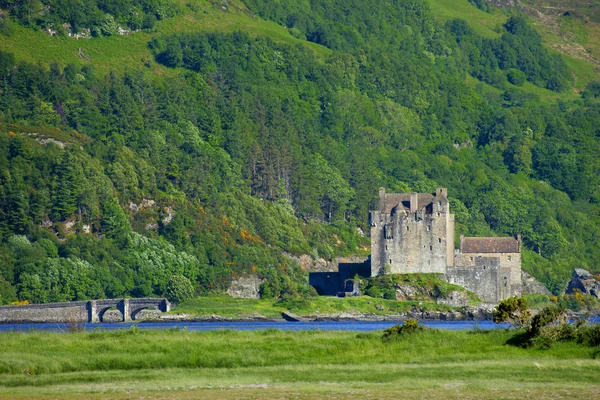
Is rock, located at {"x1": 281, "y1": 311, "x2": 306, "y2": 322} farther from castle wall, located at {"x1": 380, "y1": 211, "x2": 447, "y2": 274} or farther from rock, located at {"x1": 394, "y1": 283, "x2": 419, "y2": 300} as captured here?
castle wall, located at {"x1": 380, "y1": 211, "x2": 447, "y2": 274}

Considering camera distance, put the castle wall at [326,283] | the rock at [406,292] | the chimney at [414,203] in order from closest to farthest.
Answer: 1. the rock at [406,292]
2. the chimney at [414,203]
3. the castle wall at [326,283]

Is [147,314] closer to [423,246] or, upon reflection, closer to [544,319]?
[423,246]

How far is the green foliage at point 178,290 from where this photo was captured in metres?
161

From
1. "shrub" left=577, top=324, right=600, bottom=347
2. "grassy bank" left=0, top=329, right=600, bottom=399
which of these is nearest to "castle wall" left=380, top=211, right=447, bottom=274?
"grassy bank" left=0, top=329, right=600, bottom=399

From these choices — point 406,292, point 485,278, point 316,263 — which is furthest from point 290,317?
point 316,263

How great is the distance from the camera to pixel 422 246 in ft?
517

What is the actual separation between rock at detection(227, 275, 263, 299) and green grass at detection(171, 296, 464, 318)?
571 inches

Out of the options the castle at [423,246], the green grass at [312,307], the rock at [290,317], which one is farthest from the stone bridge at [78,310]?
the castle at [423,246]

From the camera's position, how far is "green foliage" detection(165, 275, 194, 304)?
161 meters

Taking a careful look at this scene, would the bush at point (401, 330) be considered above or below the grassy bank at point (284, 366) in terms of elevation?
above

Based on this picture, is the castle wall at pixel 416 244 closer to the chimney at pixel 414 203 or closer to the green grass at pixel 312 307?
the chimney at pixel 414 203

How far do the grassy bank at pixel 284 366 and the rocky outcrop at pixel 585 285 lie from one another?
121m

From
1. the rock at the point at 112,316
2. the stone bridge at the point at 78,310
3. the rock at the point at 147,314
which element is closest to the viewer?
the stone bridge at the point at 78,310

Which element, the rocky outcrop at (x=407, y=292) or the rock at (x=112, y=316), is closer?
the rock at (x=112, y=316)
